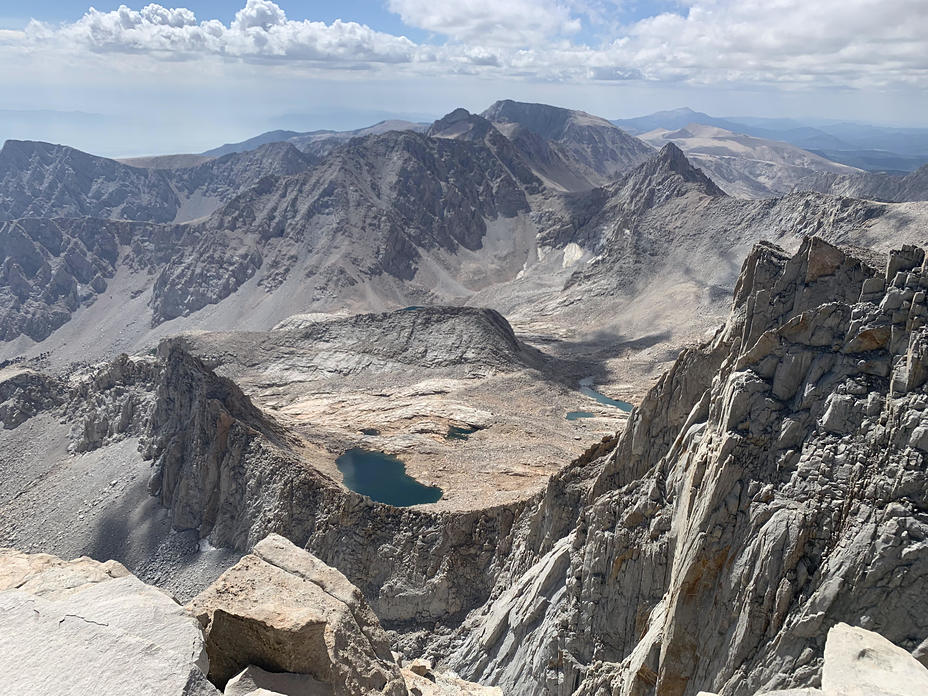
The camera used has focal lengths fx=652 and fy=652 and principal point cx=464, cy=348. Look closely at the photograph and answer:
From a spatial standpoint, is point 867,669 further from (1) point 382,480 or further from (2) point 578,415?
(2) point 578,415

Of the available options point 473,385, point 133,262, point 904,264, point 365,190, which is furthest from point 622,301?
point 133,262

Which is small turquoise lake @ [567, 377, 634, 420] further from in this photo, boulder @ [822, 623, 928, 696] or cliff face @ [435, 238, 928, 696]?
boulder @ [822, 623, 928, 696]

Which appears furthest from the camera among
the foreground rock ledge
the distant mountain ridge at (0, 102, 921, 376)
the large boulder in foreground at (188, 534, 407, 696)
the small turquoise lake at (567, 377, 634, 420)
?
the distant mountain ridge at (0, 102, 921, 376)

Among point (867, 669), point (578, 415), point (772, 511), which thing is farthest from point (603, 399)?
point (867, 669)

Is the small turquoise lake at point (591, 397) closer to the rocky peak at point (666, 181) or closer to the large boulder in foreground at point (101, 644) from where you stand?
the large boulder in foreground at point (101, 644)

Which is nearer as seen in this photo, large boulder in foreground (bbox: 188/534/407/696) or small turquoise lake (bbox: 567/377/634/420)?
large boulder in foreground (bbox: 188/534/407/696)

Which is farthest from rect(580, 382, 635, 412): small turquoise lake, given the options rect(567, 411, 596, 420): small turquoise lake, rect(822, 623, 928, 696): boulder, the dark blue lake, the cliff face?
rect(822, 623, 928, 696): boulder

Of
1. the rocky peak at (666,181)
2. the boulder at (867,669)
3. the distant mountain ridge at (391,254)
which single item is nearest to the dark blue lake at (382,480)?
the boulder at (867,669)
